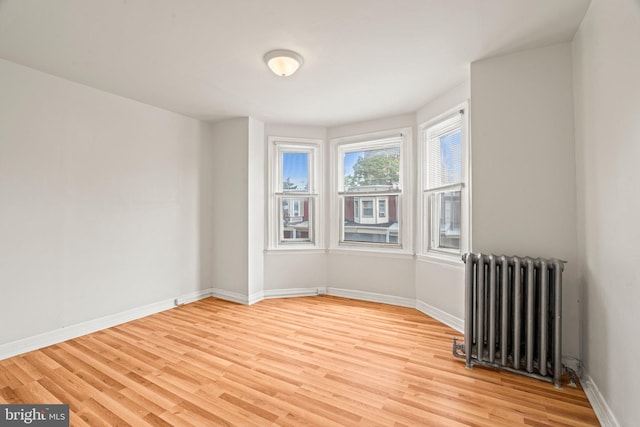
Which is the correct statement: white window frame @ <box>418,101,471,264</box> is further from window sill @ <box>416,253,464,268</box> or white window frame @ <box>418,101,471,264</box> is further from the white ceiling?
the white ceiling

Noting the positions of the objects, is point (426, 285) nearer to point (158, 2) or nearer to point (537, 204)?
point (537, 204)

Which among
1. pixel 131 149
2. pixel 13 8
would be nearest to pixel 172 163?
pixel 131 149

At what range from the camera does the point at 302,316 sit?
3.55m

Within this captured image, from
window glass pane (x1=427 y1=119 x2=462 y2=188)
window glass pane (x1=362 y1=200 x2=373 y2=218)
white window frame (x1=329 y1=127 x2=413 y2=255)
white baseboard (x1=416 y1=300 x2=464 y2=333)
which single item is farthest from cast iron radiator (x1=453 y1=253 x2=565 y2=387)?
window glass pane (x1=362 y1=200 x2=373 y2=218)

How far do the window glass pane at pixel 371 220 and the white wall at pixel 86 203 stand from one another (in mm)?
2249

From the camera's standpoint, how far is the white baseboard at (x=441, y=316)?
3.08 m

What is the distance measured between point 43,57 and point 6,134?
0.74m

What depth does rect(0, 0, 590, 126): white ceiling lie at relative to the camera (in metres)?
1.89

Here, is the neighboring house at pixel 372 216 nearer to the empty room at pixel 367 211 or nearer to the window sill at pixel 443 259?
the empty room at pixel 367 211

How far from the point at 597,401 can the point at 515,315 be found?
611 mm

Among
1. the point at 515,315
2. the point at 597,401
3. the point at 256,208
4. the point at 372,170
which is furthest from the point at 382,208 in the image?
the point at 597,401

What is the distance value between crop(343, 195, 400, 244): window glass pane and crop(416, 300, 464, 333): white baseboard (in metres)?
0.89

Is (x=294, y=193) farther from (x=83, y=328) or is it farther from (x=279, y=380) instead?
(x=83, y=328)

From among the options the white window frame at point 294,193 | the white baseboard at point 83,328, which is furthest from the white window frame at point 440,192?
the white baseboard at point 83,328
